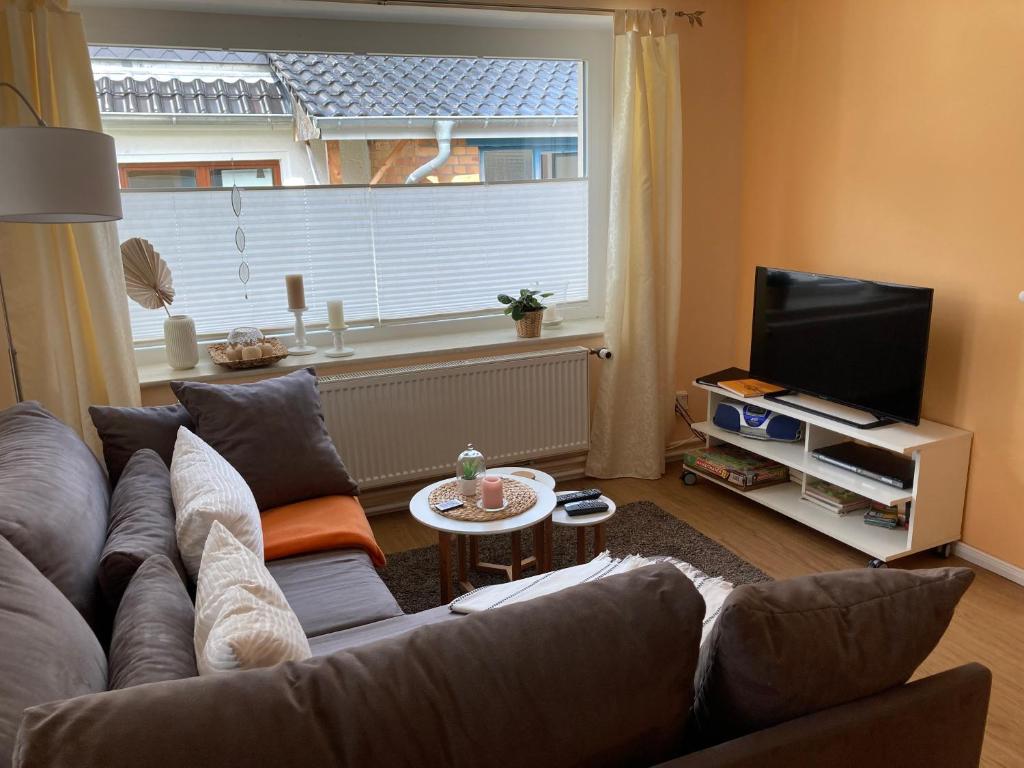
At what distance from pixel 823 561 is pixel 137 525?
260 centimetres

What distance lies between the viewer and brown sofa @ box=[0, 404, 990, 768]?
3.17 feet

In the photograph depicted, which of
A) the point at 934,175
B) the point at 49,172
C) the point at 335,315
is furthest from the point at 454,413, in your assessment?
the point at 934,175

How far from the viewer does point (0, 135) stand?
2047mm

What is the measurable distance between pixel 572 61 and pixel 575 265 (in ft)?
3.44

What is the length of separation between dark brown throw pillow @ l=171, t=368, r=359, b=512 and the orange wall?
97.1 inches

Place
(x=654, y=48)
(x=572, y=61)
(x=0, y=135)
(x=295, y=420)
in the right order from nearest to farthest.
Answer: (x=0, y=135) < (x=295, y=420) < (x=654, y=48) < (x=572, y=61)

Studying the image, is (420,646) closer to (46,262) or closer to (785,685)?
(785,685)

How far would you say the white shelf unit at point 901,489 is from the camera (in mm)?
3041

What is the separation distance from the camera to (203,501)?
1.97 meters

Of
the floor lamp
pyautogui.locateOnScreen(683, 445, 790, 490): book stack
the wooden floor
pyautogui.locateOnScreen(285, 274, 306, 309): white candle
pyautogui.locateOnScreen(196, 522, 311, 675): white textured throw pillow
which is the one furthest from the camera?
pyautogui.locateOnScreen(683, 445, 790, 490): book stack

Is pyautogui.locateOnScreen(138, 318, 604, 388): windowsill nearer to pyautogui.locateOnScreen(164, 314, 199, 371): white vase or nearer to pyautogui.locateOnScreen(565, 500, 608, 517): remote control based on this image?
pyautogui.locateOnScreen(164, 314, 199, 371): white vase

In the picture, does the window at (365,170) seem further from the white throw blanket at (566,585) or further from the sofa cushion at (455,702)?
the sofa cushion at (455,702)

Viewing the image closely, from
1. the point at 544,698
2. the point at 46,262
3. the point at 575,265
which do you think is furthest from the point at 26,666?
the point at 575,265

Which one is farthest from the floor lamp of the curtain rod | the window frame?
the curtain rod
